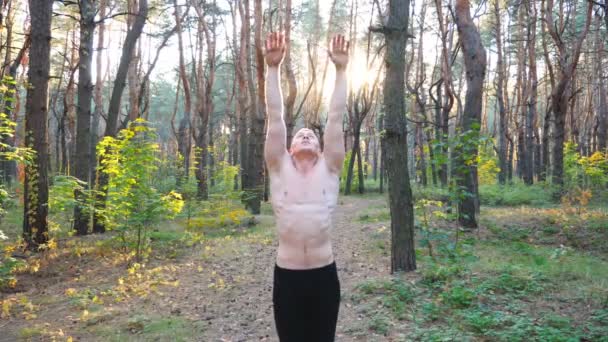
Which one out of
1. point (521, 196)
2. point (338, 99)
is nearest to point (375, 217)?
point (521, 196)

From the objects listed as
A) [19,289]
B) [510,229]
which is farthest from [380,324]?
[510,229]

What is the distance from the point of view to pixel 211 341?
4973 millimetres

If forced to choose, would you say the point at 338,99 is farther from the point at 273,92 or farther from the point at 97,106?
the point at 97,106

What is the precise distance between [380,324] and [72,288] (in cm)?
492

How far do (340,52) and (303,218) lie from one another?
50.9 inches

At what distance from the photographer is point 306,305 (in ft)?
8.93

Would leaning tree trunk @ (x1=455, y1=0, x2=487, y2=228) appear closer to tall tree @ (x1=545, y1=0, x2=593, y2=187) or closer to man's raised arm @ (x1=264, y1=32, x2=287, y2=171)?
tall tree @ (x1=545, y1=0, x2=593, y2=187)

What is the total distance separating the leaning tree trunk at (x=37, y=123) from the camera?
8.37 m

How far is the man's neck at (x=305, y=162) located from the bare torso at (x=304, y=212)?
21mm

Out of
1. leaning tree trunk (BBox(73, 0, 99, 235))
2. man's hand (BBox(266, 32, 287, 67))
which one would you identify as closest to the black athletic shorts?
man's hand (BBox(266, 32, 287, 67))

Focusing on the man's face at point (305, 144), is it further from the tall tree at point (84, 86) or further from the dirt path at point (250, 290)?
the tall tree at point (84, 86)

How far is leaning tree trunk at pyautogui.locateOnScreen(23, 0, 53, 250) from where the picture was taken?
8367 millimetres

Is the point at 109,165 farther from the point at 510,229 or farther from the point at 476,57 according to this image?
the point at 510,229

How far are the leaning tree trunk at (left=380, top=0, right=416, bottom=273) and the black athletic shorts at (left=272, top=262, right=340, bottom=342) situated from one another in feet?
13.8
